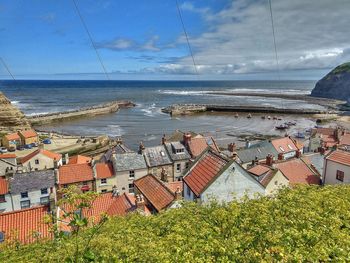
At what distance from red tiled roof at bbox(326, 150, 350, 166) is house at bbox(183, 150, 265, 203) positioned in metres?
11.4

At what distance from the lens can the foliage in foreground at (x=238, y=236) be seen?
774 cm

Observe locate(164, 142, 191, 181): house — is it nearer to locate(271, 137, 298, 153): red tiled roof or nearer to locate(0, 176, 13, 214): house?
locate(271, 137, 298, 153): red tiled roof

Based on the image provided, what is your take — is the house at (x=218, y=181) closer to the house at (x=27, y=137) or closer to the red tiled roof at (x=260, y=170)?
the red tiled roof at (x=260, y=170)

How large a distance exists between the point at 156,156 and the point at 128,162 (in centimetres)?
469

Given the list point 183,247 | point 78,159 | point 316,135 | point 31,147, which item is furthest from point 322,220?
point 31,147

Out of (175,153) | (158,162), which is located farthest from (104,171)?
(175,153)

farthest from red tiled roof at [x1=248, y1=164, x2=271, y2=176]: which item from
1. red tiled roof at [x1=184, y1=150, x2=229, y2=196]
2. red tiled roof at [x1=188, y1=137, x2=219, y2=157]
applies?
red tiled roof at [x1=188, y1=137, x2=219, y2=157]

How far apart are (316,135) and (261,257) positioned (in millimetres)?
58673

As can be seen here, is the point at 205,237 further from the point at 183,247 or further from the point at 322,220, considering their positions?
the point at 322,220

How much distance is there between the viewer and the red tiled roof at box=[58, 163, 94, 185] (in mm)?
35969

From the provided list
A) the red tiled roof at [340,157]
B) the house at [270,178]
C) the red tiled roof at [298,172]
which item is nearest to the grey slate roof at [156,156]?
the house at [270,178]

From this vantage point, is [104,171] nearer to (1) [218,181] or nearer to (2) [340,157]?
(1) [218,181]

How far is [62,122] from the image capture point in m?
109

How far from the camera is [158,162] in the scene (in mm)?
41156
